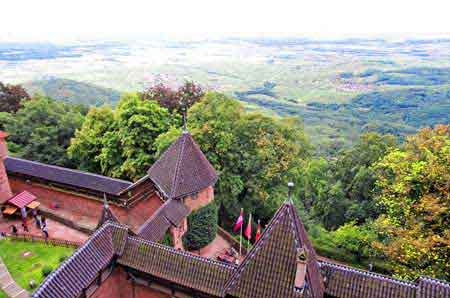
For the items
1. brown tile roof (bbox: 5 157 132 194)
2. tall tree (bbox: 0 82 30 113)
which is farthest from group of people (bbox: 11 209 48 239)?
tall tree (bbox: 0 82 30 113)

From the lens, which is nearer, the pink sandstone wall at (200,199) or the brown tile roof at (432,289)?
the brown tile roof at (432,289)

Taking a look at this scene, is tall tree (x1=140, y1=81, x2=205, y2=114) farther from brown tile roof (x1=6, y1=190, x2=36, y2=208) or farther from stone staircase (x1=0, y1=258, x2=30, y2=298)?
stone staircase (x1=0, y1=258, x2=30, y2=298)

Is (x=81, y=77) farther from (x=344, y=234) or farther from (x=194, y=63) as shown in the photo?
(x=344, y=234)

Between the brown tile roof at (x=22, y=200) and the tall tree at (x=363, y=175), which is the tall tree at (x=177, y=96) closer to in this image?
the brown tile roof at (x=22, y=200)

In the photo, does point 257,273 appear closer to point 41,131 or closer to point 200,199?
point 200,199

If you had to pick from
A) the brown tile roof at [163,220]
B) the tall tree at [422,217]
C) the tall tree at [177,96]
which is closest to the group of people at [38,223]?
the brown tile roof at [163,220]

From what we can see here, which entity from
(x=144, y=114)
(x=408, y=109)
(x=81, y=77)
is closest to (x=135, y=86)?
→ (x=81, y=77)
